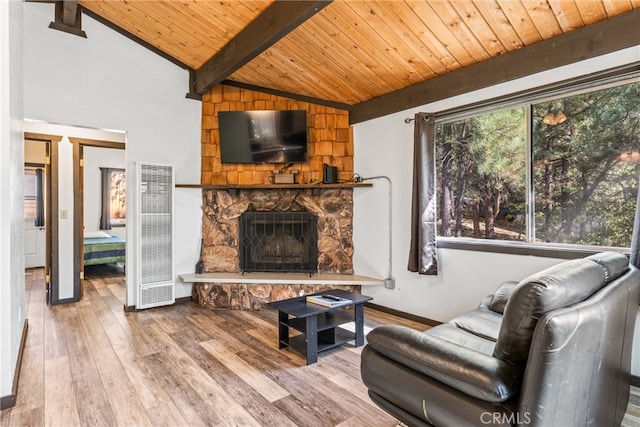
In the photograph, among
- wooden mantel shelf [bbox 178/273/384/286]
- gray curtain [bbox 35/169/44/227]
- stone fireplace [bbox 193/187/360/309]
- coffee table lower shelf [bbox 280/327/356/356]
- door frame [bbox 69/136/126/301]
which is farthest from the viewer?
gray curtain [bbox 35/169/44/227]

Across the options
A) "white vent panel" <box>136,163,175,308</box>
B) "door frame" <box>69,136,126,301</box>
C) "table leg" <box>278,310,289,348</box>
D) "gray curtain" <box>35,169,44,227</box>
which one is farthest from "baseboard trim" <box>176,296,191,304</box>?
"gray curtain" <box>35,169,44,227</box>

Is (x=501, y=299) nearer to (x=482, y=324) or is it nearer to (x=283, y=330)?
(x=482, y=324)

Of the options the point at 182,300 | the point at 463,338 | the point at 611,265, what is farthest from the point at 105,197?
the point at 611,265

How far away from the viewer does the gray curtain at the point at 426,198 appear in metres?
3.35

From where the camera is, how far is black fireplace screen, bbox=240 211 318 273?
14.1ft

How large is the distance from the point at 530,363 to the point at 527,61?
253 centimetres

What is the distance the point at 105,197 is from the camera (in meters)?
7.47

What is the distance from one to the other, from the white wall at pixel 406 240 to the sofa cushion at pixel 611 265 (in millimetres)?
782

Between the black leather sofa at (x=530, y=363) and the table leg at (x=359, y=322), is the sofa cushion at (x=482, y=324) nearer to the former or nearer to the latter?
the black leather sofa at (x=530, y=363)

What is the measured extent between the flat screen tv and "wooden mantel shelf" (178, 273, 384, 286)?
1.44 metres

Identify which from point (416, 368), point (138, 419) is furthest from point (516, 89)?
point (138, 419)

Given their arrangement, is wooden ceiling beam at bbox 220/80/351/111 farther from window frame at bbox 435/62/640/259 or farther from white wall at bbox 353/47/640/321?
window frame at bbox 435/62/640/259

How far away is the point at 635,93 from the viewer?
7.66 ft

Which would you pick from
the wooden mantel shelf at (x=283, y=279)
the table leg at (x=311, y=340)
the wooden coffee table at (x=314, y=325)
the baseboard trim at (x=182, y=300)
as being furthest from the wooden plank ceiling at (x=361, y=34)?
the baseboard trim at (x=182, y=300)
